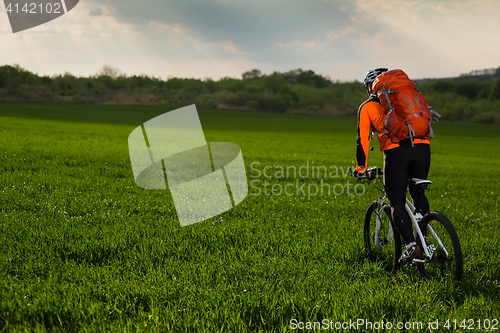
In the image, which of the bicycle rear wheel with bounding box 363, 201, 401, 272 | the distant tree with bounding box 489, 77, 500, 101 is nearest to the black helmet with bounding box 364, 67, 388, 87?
the bicycle rear wheel with bounding box 363, 201, 401, 272

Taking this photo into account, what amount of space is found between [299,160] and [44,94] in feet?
289

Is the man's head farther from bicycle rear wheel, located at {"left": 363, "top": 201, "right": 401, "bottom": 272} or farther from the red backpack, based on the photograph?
bicycle rear wheel, located at {"left": 363, "top": 201, "right": 401, "bottom": 272}

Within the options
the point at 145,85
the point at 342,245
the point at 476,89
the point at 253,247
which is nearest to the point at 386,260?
the point at 342,245

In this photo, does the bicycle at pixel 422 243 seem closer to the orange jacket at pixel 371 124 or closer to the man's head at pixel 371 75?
the orange jacket at pixel 371 124

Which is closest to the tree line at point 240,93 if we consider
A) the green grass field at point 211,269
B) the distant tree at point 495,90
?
the distant tree at point 495,90

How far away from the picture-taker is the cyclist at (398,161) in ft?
17.0

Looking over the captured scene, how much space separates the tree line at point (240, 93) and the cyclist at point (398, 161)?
8900 centimetres

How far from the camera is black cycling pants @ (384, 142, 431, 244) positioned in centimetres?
520

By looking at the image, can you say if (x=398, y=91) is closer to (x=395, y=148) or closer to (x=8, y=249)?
(x=395, y=148)

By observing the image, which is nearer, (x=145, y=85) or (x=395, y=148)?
(x=395, y=148)

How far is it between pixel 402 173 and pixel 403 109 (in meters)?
0.79

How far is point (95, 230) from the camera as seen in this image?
7.53 metres

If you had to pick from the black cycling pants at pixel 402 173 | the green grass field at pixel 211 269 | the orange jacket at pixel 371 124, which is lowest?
the green grass field at pixel 211 269

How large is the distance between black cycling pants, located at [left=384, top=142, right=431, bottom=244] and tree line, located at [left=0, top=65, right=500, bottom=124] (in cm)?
8927
